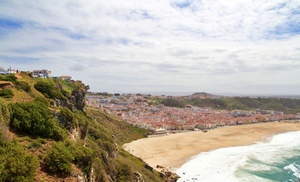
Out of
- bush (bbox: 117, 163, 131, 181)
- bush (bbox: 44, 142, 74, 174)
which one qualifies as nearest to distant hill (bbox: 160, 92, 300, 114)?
bush (bbox: 117, 163, 131, 181)

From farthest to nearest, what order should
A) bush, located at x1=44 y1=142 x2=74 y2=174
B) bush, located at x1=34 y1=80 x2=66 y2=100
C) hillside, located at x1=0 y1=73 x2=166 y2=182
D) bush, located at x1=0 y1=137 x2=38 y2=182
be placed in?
bush, located at x1=34 y1=80 x2=66 y2=100 < bush, located at x1=44 y1=142 x2=74 y2=174 < hillside, located at x1=0 y1=73 x2=166 y2=182 < bush, located at x1=0 y1=137 x2=38 y2=182

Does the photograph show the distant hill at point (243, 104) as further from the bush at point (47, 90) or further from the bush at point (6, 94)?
the bush at point (6, 94)

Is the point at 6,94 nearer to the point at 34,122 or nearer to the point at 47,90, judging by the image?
the point at 34,122

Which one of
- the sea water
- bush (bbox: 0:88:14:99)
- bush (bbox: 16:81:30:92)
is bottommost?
the sea water

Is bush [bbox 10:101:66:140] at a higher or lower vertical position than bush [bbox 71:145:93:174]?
higher

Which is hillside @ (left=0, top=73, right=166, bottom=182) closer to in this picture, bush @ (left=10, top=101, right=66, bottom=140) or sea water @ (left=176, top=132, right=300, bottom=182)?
bush @ (left=10, top=101, right=66, bottom=140)

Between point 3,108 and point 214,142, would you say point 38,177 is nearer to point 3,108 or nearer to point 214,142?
point 3,108

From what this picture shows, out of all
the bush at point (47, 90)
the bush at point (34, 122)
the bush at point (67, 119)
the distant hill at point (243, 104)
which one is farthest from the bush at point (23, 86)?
the distant hill at point (243, 104)

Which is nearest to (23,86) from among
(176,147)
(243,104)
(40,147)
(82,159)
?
(40,147)
